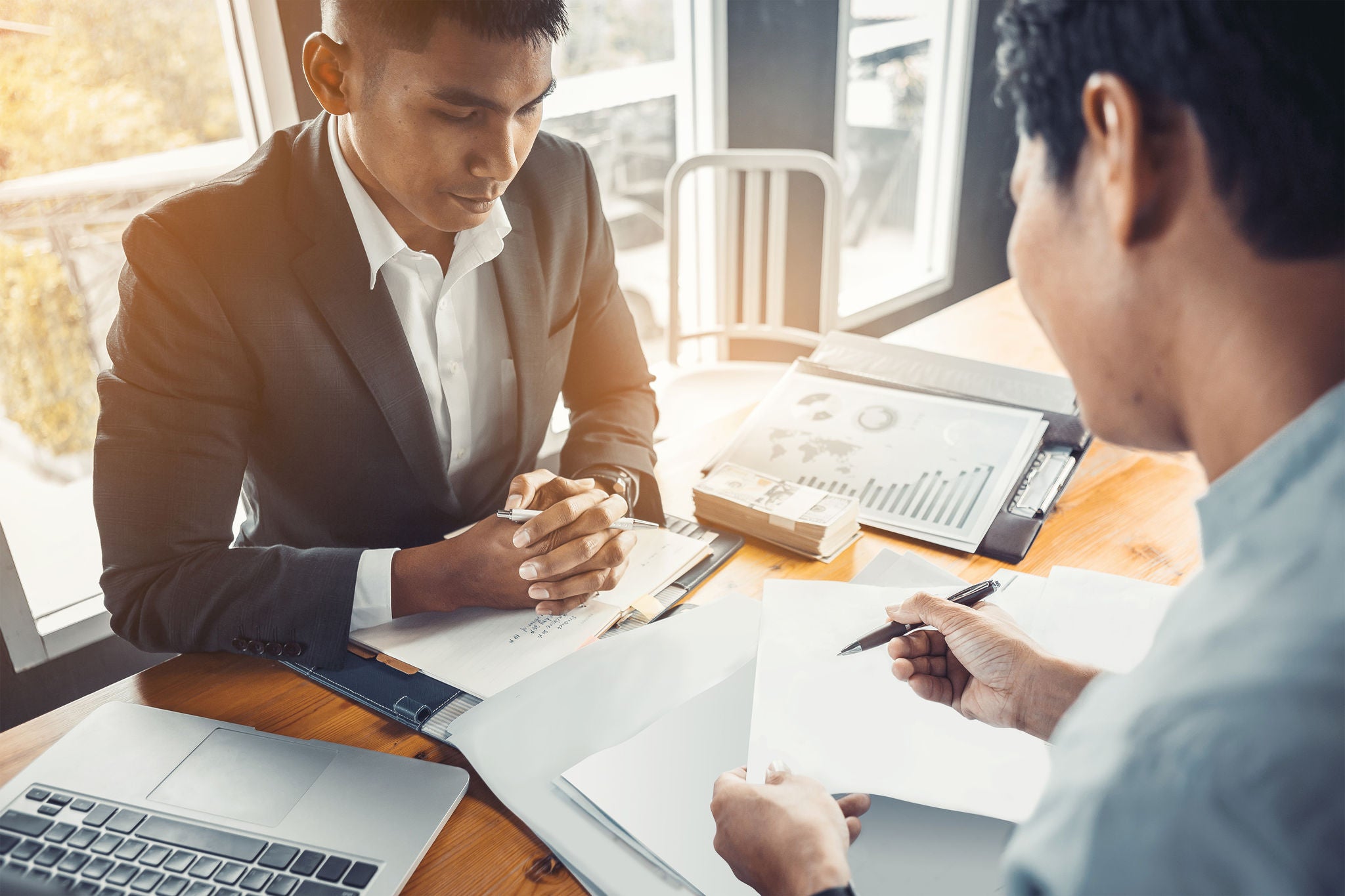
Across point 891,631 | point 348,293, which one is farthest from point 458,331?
point 891,631

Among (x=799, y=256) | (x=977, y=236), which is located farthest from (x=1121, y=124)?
(x=977, y=236)

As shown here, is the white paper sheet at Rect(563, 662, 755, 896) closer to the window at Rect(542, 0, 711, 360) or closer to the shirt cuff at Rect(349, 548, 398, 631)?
the shirt cuff at Rect(349, 548, 398, 631)

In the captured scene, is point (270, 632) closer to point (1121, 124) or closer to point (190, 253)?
point (190, 253)

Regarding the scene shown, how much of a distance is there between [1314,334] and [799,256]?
2970 mm

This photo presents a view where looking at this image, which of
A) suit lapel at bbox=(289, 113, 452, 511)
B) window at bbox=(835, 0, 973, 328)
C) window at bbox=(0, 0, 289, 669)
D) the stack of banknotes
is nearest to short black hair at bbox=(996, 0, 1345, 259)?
the stack of banknotes

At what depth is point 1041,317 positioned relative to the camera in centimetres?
59

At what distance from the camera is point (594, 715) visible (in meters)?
0.83

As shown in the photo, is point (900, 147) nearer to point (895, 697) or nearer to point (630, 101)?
point (630, 101)

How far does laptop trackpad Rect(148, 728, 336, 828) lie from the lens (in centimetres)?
73

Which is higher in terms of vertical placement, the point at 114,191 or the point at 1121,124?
the point at 1121,124

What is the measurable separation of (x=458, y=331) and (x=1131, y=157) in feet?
3.40

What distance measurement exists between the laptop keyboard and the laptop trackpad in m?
0.02

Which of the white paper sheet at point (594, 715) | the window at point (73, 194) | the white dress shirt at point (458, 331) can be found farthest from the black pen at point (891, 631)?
the window at point (73, 194)

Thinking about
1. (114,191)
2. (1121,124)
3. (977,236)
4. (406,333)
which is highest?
(1121,124)
